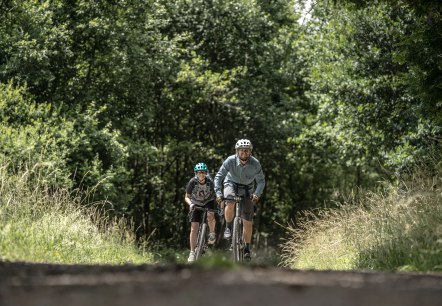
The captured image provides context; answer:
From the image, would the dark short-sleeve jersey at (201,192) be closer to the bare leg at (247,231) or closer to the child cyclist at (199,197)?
the child cyclist at (199,197)

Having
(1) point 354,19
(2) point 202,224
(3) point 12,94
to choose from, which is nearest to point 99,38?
(3) point 12,94

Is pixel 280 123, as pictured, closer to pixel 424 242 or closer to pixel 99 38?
pixel 99 38

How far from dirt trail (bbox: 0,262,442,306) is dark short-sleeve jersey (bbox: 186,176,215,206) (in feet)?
26.7

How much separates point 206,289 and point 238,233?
8177 millimetres

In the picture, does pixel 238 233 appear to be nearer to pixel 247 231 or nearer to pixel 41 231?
pixel 247 231

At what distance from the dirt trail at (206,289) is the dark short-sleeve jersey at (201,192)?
8.15 meters

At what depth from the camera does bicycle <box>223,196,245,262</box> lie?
504 inches

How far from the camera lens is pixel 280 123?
33188 mm

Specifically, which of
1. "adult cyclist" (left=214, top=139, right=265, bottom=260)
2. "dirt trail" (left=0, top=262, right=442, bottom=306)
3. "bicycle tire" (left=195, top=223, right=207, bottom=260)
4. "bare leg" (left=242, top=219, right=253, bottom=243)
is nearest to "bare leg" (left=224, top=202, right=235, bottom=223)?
"adult cyclist" (left=214, top=139, right=265, bottom=260)

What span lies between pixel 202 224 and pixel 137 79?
15.6m

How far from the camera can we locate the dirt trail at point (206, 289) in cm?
438

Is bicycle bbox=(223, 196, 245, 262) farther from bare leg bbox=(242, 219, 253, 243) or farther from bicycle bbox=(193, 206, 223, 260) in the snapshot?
bicycle bbox=(193, 206, 223, 260)

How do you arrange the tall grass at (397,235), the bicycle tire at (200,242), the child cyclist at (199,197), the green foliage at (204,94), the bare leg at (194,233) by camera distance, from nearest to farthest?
the tall grass at (397,235)
the bicycle tire at (200,242)
the bare leg at (194,233)
the child cyclist at (199,197)
the green foliage at (204,94)

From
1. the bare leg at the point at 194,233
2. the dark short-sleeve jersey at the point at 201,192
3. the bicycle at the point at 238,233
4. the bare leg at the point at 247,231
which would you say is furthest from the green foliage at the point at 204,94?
the bare leg at the point at 247,231
